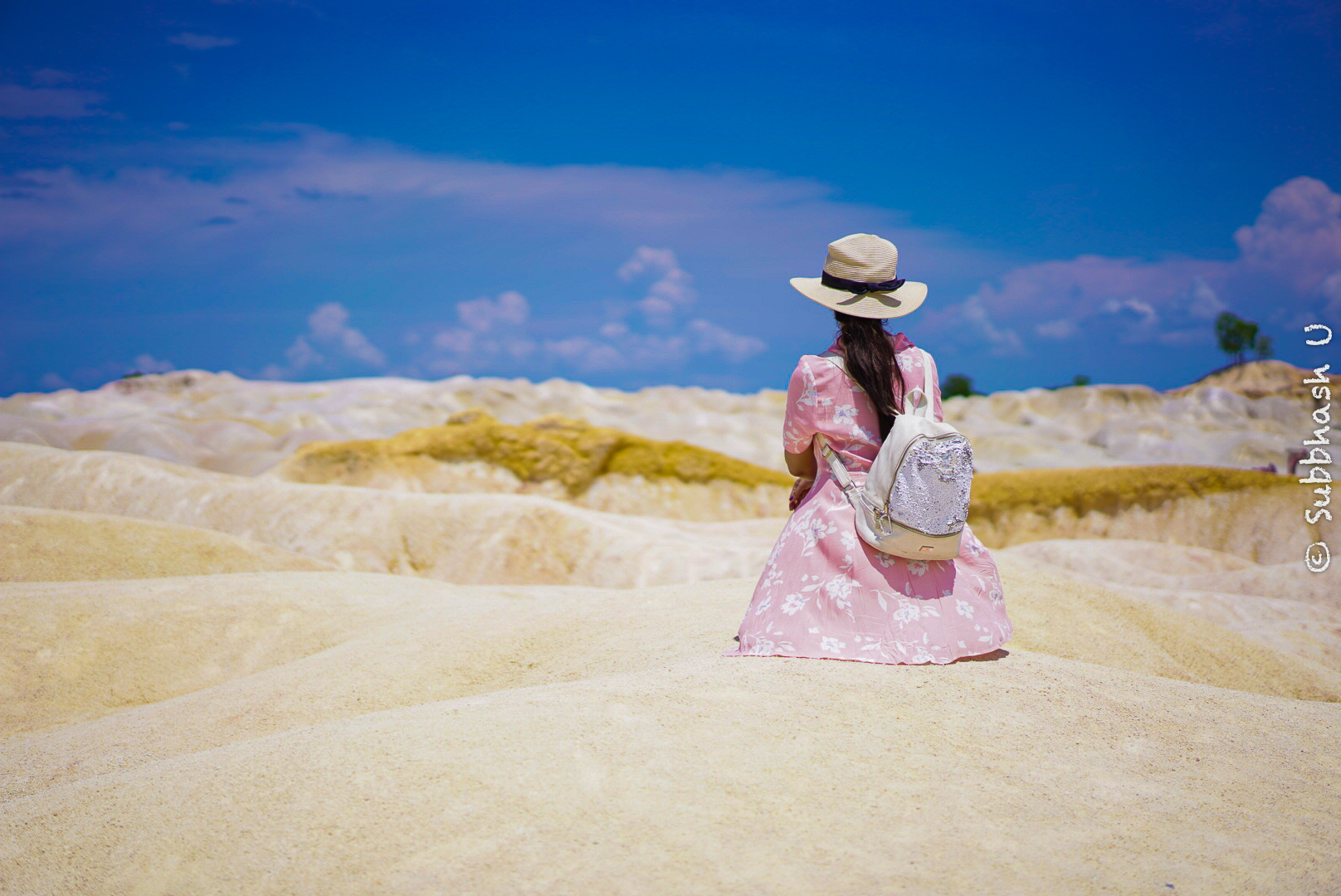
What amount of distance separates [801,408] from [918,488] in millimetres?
614

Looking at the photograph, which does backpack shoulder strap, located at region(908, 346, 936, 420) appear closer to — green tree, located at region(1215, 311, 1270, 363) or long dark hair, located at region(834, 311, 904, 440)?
long dark hair, located at region(834, 311, 904, 440)

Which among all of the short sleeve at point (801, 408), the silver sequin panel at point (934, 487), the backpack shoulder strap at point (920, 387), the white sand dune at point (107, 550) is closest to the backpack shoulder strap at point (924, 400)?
the backpack shoulder strap at point (920, 387)

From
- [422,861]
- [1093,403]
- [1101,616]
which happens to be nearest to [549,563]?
[1101,616]

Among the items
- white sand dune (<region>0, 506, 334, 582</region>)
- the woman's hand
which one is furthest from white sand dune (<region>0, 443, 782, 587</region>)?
the woman's hand

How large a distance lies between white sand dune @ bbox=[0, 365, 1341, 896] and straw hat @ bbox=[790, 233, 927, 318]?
4.67ft

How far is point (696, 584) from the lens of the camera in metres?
6.35

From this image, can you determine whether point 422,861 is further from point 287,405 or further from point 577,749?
point 287,405

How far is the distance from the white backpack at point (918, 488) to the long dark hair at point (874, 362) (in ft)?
0.43

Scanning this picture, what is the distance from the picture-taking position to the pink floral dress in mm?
3514

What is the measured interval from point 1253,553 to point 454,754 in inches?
642

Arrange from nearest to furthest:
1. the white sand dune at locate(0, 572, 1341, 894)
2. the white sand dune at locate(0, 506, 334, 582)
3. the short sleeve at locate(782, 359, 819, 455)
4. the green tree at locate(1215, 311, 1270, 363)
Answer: the white sand dune at locate(0, 572, 1341, 894)
the short sleeve at locate(782, 359, 819, 455)
the white sand dune at locate(0, 506, 334, 582)
the green tree at locate(1215, 311, 1270, 363)

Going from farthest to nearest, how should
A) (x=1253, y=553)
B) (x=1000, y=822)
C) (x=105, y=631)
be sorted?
(x=1253, y=553) → (x=105, y=631) → (x=1000, y=822)

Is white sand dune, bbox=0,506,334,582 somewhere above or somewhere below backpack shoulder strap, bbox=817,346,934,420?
below

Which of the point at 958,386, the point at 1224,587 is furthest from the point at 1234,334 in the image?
the point at 1224,587
